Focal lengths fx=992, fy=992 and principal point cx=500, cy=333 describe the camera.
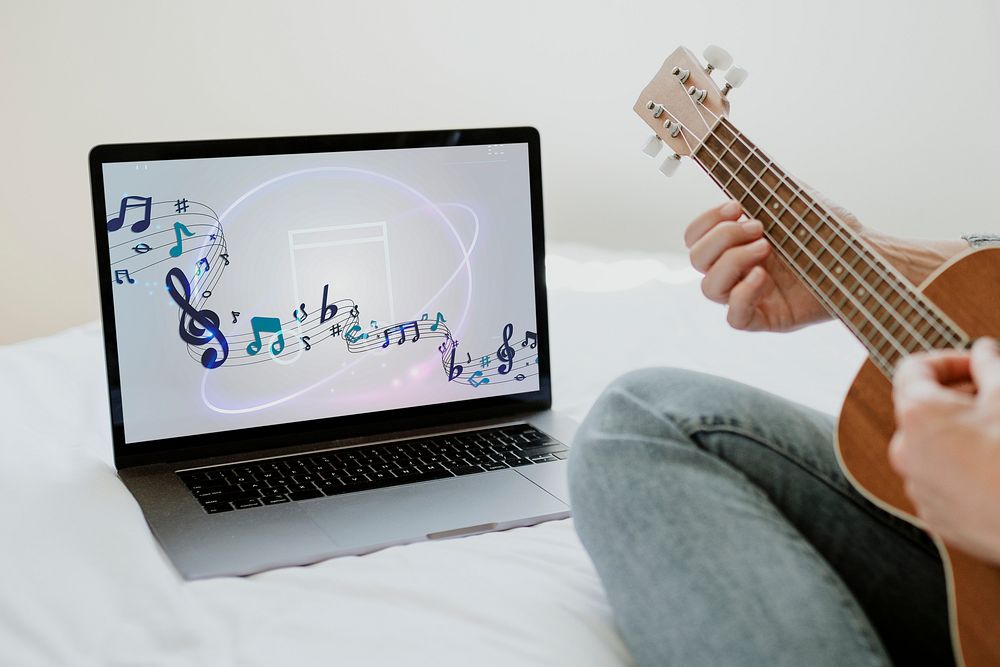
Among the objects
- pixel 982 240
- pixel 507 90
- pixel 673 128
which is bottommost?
pixel 982 240

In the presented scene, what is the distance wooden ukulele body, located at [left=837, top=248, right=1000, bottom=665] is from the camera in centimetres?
59

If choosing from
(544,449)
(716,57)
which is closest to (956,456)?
(716,57)

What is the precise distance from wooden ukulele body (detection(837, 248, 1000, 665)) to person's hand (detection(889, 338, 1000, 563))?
0.09m

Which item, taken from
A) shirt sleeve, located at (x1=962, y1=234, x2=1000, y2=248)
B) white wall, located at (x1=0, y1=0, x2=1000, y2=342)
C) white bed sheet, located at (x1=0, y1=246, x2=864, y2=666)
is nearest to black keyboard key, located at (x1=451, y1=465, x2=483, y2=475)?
white bed sheet, located at (x1=0, y1=246, x2=864, y2=666)

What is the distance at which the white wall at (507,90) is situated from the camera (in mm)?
2168

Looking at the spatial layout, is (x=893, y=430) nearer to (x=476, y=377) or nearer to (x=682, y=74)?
(x=682, y=74)

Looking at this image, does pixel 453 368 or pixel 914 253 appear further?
pixel 453 368

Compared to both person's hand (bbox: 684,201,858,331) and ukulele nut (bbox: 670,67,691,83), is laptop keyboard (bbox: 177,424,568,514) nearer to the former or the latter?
person's hand (bbox: 684,201,858,331)

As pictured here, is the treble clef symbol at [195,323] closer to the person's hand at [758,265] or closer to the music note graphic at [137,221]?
the music note graphic at [137,221]

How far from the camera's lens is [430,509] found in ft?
2.90

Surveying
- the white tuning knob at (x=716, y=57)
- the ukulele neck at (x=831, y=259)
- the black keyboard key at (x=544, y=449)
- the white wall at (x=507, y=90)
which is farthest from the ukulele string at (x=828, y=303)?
the white wall at (x=507, y=90)

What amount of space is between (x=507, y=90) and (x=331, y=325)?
1512 millimetres

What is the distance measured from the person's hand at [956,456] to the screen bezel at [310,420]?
2.20ft

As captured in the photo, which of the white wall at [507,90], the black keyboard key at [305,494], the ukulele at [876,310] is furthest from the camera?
the white wall at [507,90]
